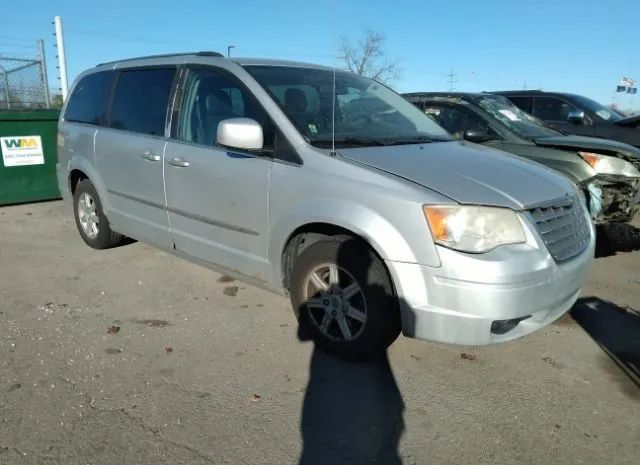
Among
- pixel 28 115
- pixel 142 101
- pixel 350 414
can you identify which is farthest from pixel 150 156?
pixel 28 115

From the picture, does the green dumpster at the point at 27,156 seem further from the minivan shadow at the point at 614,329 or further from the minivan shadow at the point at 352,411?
the minivan shadow at the point at 614,329

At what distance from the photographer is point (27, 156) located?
7812mm

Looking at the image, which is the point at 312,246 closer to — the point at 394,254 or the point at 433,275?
the point at 394,254

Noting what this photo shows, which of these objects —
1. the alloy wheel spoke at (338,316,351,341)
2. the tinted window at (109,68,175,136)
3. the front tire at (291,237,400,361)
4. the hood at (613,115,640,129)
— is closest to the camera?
the front tire at (291,237,400,361)

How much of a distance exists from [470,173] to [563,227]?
24.4 inches

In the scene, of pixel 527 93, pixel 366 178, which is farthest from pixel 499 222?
pixel 527 93

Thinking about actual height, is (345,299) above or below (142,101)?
below

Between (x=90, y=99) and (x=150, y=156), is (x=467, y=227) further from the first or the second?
(x=90, y=99)

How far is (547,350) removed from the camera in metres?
3.44

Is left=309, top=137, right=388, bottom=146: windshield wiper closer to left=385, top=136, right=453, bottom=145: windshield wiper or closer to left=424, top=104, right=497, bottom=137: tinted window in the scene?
left=385, top=136, right=453, bottom=145: windshield wiper

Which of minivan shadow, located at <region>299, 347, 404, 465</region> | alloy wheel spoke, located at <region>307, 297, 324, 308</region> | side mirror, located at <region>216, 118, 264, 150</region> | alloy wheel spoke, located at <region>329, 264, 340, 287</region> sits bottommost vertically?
minivan shadow, located at <region>299, 347, 404, 465</region>

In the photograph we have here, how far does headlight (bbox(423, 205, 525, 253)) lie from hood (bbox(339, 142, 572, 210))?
0.06m

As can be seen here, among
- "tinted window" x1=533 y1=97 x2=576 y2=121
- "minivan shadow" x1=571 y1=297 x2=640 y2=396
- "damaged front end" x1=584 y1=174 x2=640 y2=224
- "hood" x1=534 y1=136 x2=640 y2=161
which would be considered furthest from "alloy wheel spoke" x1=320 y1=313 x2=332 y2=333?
"tinted window" x1=533 y1=97 x2=576 y2=121

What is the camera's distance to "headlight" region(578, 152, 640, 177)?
563 centimetres
